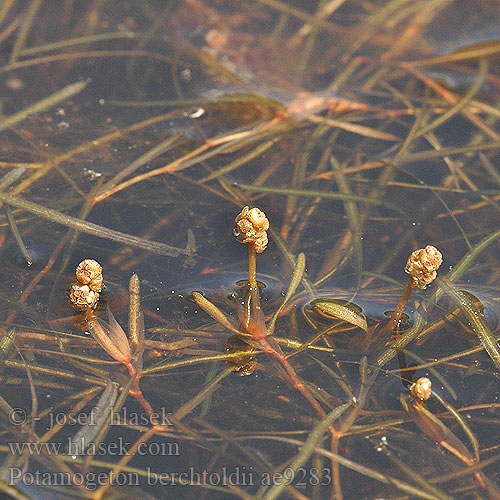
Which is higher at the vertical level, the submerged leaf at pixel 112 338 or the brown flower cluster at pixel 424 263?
the brown flower cluster at pixel 424 263

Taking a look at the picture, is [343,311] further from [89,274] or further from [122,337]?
[89,274]

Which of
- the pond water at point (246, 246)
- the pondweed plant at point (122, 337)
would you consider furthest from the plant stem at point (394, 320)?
the pondweed plant at point (122, 337)

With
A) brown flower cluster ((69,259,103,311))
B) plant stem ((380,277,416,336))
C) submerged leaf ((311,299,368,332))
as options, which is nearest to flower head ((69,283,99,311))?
brown flower cluster ((69,259,103,311))

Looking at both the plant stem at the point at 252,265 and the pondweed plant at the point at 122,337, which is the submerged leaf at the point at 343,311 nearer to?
the plant stem at the point at 252,265

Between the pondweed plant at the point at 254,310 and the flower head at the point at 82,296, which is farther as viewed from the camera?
the flower head at the point at 82,296

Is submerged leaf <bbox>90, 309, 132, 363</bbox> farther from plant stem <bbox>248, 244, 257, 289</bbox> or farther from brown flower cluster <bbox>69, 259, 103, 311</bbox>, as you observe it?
plant stem <bbox>248, 244, 257, 289</bbox>


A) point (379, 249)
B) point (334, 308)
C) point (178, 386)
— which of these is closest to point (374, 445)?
point (334, 308)

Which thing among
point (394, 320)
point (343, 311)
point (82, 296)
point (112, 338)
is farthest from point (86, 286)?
point (394, 320)

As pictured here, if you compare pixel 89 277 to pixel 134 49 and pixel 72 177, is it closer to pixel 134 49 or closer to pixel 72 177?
pixel 72 177
